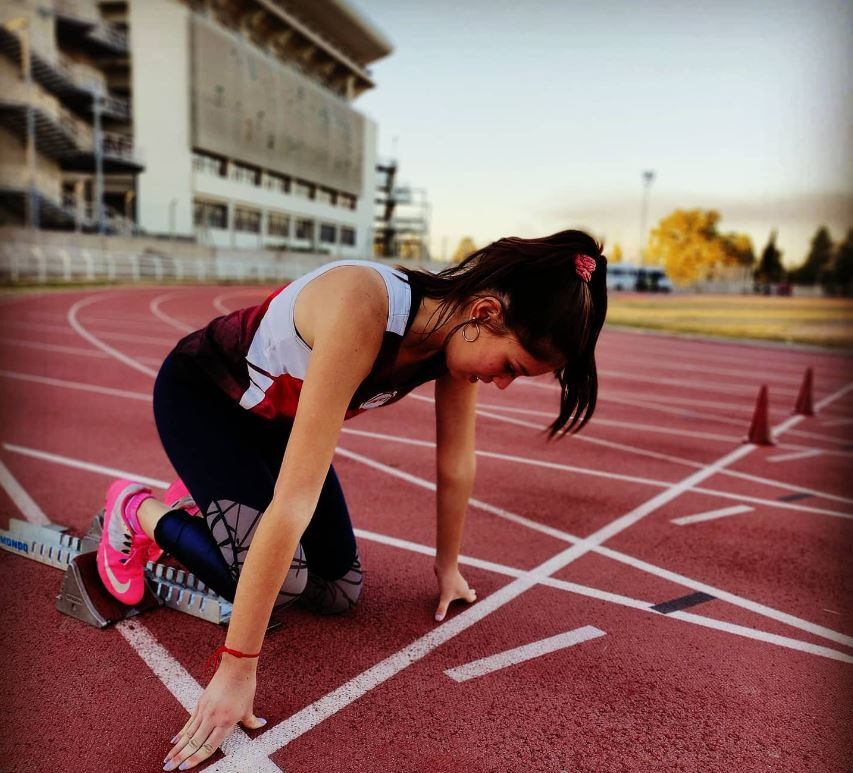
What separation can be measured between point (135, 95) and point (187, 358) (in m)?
39.0

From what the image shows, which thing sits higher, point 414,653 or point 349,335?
A: point 349,335

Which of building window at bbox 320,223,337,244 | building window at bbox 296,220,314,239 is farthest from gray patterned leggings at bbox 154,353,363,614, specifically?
building window at bbox 320,223,337,244

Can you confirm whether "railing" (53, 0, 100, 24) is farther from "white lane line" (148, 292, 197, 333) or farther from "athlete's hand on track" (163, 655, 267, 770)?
"athlete's hand on track" (163, 655, 267, 770)

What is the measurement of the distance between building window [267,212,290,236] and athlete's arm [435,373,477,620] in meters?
48.6

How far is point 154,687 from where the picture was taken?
7.21 ft

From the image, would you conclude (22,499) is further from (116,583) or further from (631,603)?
(631,603)

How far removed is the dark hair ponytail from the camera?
182 cm

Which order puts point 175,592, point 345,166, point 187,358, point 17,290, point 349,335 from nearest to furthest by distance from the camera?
point 349,335 → point 187,358 → point 175,592 → point 17,290 → point 345,166

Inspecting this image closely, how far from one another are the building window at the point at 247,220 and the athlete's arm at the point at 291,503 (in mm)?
45495

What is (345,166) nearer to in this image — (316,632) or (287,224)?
(287,224)

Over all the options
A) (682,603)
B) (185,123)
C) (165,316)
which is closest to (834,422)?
(682,603)

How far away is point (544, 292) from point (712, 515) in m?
3.08

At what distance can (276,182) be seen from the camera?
49.1 meters

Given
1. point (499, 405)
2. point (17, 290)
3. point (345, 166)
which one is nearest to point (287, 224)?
point (345, 166)
